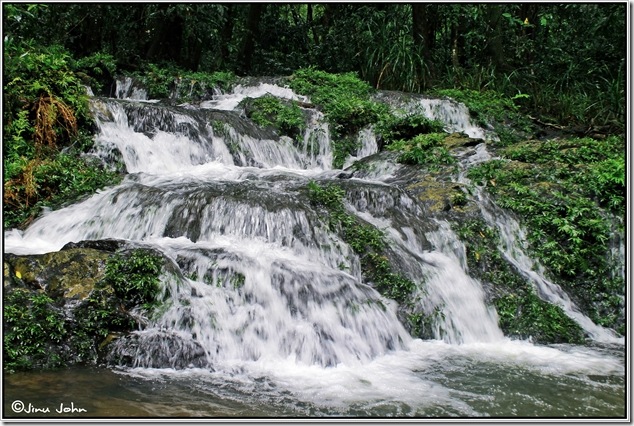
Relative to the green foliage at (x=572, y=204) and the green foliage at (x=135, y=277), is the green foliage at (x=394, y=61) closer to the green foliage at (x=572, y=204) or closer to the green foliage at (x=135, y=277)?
the green foliage at (x=572, y=204)

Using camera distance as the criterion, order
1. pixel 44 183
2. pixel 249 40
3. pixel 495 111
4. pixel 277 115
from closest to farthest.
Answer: pixel 44 183, pixel 277 115, pixel 495 111, pixel 249 40

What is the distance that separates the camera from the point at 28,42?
29.8 ft

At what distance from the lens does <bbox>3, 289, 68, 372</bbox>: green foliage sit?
3978 millimetres

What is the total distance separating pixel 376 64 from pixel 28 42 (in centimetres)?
803

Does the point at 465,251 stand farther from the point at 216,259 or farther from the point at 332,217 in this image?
the point at 216,259

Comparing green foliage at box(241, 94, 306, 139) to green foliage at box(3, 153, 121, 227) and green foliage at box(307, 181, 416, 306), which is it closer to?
green foliage at box(3, 153, 121, 227)

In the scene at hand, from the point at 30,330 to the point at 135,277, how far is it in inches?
34.1

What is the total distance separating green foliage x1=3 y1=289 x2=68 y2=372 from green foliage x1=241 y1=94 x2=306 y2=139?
6.22 meters

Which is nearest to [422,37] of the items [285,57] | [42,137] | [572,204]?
[285,57]

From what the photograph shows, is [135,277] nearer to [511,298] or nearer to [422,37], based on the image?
[511,298]

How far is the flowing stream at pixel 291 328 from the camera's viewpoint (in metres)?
3.62

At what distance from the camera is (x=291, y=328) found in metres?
4.69

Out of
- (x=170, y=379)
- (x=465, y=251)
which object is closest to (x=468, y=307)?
(x=465, y=251)

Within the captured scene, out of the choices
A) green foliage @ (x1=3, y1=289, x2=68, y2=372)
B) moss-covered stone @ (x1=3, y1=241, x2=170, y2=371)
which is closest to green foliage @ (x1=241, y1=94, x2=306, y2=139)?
moss-covered stone @ (x1=3, y1=241, x2=170, y2=371)
